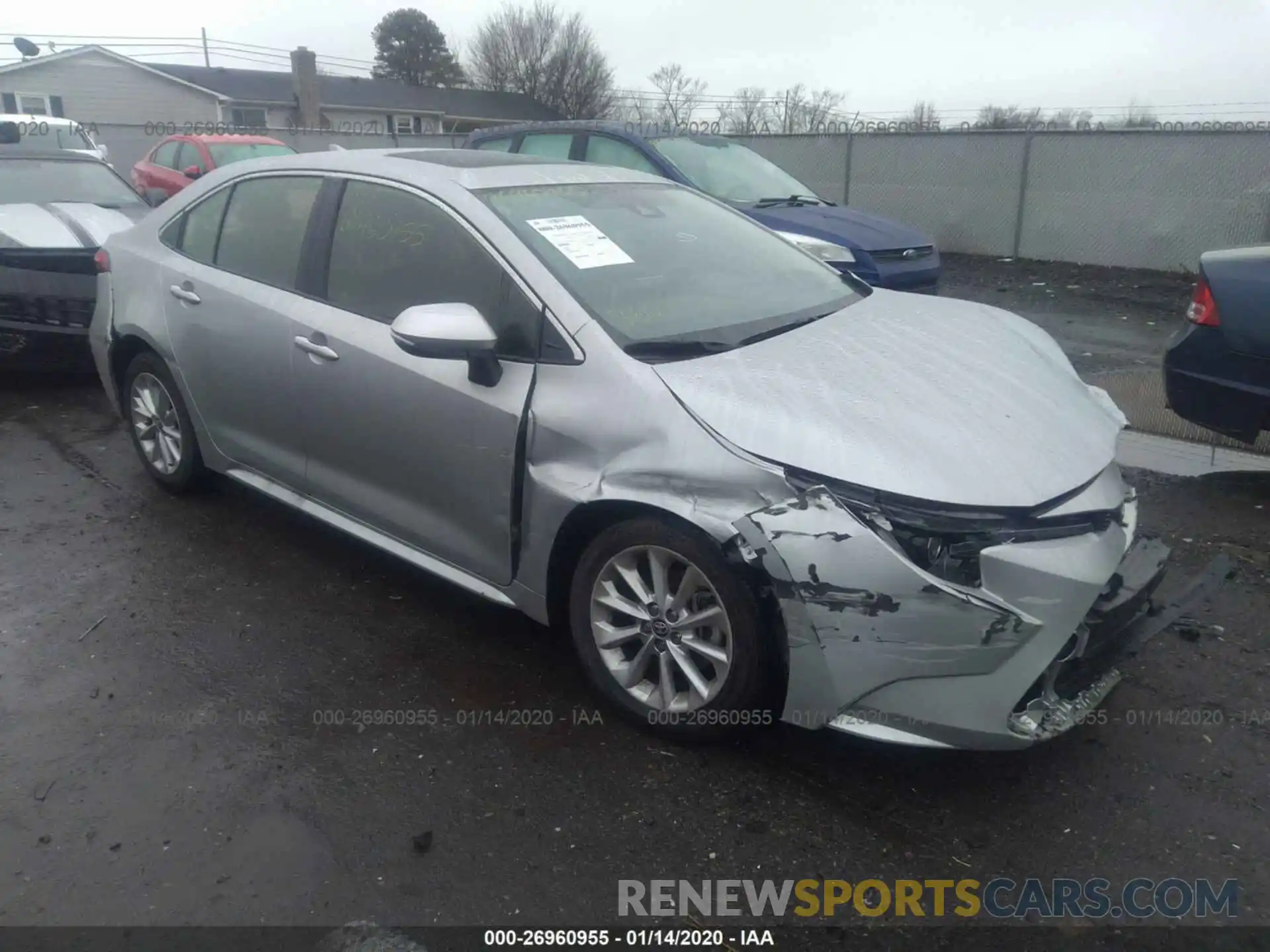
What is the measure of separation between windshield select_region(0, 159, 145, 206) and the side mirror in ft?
20.2

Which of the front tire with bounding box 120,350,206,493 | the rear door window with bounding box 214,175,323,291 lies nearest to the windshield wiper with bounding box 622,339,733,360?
the rear door window with bounding box 214,175,323,291

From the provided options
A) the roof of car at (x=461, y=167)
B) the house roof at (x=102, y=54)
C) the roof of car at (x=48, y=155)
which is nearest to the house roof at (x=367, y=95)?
the house roof at (x=102, y=54)

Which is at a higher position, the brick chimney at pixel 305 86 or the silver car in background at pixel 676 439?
the brick chimney at pixel 305 86

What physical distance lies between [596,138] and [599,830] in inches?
289

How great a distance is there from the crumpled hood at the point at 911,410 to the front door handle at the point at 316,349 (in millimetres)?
1398

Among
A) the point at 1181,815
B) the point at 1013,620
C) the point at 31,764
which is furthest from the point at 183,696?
the point at 1181,815

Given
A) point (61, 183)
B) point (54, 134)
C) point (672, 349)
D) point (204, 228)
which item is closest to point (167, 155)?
point (54, 134)

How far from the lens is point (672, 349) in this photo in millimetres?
3078

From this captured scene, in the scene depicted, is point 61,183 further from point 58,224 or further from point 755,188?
point 755,188

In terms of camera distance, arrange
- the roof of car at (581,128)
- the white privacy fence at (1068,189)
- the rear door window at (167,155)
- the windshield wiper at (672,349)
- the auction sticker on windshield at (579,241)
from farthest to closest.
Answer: the rear door window at (167,155)
the white privacy fence at (1068,189)
the roof of car at (581,128)
the auction sticker on windshield at (579,241)
the windshield wiper at (672,349)

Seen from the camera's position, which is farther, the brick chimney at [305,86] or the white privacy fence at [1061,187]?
the brick chimney at [305,86]

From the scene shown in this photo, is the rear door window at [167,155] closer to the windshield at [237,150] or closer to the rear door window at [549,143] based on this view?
the windshield at [237,150]

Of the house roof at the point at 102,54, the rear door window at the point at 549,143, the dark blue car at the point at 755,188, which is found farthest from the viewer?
the house roof at the point at 102,54

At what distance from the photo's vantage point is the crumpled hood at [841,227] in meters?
7.84
